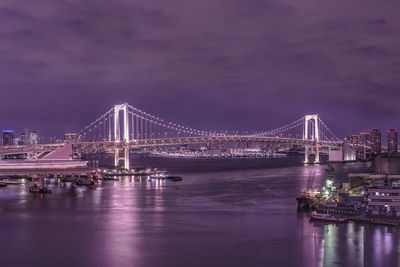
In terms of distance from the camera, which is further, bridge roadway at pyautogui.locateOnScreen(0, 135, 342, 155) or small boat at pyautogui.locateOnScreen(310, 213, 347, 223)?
bridge roadway at pyautogui.locateOnScreen(0, 135, 342, 155)

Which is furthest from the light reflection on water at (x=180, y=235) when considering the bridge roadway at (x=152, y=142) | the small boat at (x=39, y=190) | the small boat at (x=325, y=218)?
the bridge roadway at (x=152, y=142)

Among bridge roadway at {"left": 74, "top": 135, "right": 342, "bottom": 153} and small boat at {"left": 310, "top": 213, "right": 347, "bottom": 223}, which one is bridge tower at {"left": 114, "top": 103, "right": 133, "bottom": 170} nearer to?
bridge roadway at {"left": 74, "top": 135, "right": 342, "bottom": 153}

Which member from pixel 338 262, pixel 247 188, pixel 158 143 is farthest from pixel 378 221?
pixel 158 143

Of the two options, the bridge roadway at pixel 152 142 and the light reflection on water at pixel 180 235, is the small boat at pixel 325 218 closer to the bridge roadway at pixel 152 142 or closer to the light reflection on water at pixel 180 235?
the light reflection on water at pixel 180 235

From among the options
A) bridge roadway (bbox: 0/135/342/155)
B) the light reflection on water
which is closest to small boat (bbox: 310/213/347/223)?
the light reflection on water

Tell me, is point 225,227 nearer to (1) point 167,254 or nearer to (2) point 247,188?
(1) point 167,254

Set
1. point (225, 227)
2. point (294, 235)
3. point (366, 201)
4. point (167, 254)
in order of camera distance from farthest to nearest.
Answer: point (366, 201), point (225, 227), point (294, 235), point (167, 254)

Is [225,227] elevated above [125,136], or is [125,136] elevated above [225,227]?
[125,136]

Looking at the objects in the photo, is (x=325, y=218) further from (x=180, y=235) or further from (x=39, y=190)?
(x=39, y=190)
